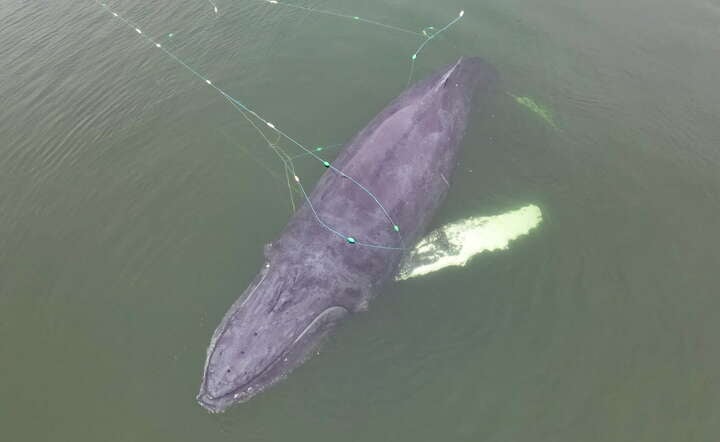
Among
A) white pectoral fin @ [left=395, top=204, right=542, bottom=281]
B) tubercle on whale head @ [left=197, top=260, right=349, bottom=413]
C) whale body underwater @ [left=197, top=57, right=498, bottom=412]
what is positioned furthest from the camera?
white pectoral fin @ [left=395, top=204, right=542, bottom=281]

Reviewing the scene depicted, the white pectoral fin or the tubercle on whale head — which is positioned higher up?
the white pectoral fin

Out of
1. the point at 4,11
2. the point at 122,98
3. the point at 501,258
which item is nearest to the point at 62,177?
the point at 122,98

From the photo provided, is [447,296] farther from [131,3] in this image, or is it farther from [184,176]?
[131,3]

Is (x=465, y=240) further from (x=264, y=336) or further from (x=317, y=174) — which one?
(x=264, y=336)

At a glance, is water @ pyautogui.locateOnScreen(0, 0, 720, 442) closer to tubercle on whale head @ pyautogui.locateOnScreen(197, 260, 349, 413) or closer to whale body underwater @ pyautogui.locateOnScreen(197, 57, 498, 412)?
tubercle on whale head @ pyautogui.locateOnScreen(197, 260, 349, 413)

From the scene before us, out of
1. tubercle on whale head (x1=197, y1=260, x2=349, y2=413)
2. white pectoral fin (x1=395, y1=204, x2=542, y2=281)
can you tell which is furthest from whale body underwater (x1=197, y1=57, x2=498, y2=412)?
white pectoral fin (x1=395, y1=204, x2=542, y2=281)

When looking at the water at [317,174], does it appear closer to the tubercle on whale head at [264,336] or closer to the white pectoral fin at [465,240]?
the white pectoral fin at [465,240]
